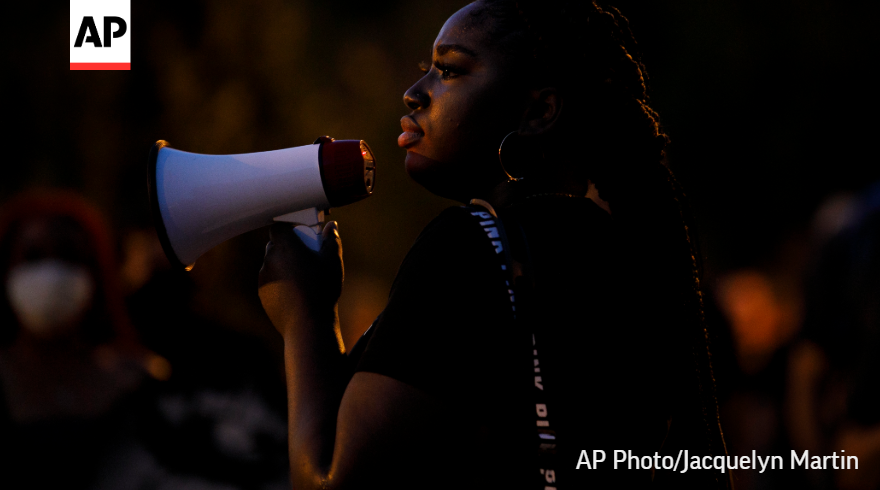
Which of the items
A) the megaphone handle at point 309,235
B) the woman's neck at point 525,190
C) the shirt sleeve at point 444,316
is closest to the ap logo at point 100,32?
the megaphone handle at point 309,235

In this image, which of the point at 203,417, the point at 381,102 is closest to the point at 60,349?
the point at 203,417

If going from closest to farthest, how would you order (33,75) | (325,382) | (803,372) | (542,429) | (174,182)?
(542,429), (325,382), (174,182), (803,372), (33,75)

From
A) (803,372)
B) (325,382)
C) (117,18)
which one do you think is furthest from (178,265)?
(803,372)

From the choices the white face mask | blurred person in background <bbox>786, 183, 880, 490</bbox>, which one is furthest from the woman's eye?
the white face mask

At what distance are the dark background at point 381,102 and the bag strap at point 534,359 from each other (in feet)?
20.1

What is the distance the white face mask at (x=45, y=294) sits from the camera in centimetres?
360

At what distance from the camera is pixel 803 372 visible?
3.82 m

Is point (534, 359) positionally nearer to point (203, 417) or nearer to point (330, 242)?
point (330, 242)

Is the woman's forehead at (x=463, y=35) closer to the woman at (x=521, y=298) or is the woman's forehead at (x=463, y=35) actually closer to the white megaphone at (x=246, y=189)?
the woman at (x=521, y=298)

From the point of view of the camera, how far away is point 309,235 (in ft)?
5.93

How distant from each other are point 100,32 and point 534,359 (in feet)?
10.5

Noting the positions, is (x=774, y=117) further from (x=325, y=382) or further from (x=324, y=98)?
(x=325, y=382)

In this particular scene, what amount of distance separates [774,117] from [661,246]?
27.3ft

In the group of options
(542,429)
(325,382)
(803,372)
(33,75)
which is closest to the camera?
(542,429)
